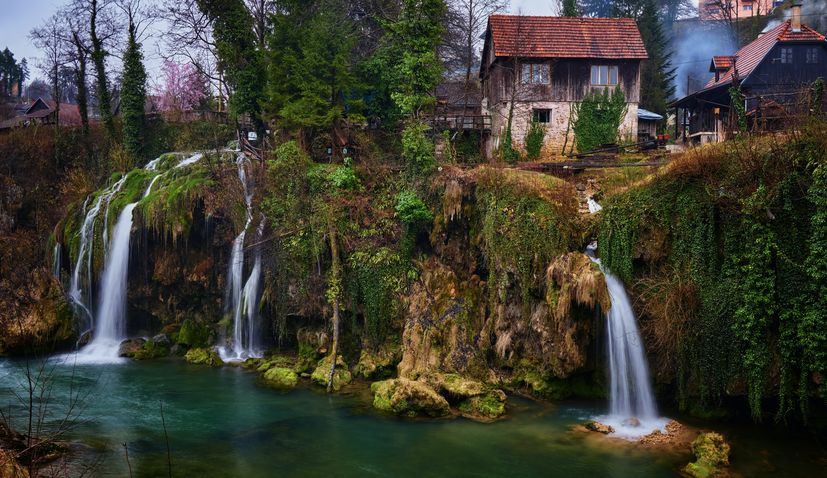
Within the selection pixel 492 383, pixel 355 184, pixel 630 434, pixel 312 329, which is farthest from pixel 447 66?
pixel 630 434

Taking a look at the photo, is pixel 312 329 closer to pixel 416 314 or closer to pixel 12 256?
pixel 416 314

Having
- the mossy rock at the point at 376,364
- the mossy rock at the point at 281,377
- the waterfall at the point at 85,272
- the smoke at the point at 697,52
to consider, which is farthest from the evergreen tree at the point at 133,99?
the smoke at the point at 697,52

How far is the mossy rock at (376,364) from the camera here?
65.3ft

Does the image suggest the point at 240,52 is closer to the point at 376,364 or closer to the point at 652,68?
the point at 376,364

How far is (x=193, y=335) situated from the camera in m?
23.6

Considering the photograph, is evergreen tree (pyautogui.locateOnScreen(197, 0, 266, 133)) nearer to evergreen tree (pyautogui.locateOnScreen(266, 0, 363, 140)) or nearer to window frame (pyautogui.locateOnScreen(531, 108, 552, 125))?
evergreen tree (pyautogui.locateOnScreen(266, 0, 363, 140))

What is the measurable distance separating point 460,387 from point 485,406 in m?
0.96

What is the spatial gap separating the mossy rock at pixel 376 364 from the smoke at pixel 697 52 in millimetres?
39815

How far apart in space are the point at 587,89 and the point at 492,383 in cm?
1774

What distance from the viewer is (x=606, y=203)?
701 inches

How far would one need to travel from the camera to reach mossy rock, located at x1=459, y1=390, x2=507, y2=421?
16531 mm

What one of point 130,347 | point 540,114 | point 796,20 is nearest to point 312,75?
point 540,114

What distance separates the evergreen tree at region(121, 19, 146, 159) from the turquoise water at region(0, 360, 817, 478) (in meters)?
17.1

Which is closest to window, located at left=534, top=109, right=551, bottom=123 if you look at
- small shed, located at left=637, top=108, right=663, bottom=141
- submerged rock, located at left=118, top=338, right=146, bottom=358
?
small shed, located at left=637, top=108, right=663, bottom=141
